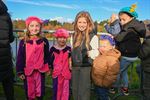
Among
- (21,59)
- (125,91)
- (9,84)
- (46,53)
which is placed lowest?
(125,91)

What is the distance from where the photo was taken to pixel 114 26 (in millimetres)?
7562

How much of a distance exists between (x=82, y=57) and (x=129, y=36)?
2.97 feet

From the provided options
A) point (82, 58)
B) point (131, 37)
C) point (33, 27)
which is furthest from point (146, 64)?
point (33, 27)

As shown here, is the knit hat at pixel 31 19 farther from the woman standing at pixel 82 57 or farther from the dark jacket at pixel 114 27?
the dark jacket at pixel 114 27

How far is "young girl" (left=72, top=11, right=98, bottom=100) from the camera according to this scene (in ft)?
22.8

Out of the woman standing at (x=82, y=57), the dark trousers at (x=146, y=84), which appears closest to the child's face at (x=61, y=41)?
the woman standing at (x=82, y=57)

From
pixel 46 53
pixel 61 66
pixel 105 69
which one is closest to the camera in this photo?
pixel 105 69

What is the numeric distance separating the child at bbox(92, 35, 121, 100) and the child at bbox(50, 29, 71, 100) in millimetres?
536

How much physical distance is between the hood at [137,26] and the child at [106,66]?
41cm

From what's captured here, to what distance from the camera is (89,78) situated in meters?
7.00

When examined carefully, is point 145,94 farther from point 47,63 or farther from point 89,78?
point 47,63

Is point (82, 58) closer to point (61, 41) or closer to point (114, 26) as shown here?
point (61, 41)

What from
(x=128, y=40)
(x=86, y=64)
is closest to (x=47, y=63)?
(x=86, y=64)

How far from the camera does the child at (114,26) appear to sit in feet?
24.7
